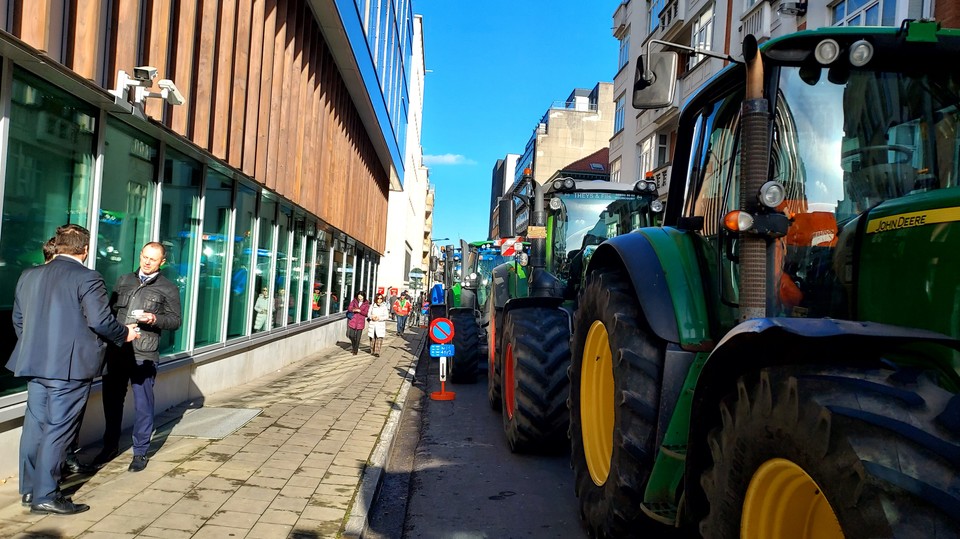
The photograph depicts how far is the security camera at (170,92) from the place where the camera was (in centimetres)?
589

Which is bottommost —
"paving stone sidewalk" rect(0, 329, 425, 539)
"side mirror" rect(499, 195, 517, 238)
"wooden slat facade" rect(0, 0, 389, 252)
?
"paving stone sidewalk" rect(0, 329, 425, 539)

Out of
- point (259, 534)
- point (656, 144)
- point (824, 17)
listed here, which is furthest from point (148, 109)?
point (656, 144)

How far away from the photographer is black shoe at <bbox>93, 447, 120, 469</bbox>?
A: 503 cm

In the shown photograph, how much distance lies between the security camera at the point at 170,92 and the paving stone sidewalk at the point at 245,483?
3.08 metres

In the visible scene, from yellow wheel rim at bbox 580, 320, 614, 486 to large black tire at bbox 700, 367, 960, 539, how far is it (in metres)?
1.81

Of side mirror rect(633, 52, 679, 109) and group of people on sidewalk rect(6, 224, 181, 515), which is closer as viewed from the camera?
side mirror rect(633, 52, 679, 109)

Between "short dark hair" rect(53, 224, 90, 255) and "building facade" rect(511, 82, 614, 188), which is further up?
"building facade" rect(511, 82, 614, 188)

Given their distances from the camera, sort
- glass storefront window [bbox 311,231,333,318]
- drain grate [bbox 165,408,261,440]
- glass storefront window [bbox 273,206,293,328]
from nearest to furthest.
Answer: drain grate [bbox 165,408,261,440] < glass storefront window [bbox 273,206,293,328] < glass storefront window [bbox 311,231,333,318]

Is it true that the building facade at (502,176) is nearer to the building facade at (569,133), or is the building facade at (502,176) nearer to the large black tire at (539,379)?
the building facade at (569,133)

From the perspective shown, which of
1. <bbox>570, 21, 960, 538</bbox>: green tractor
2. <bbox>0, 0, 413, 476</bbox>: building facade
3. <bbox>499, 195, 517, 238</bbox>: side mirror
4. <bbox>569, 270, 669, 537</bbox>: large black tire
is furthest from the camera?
<bbox>499, 195, 517, 238</bbox>: side mirror

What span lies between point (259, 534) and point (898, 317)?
3.51 metres

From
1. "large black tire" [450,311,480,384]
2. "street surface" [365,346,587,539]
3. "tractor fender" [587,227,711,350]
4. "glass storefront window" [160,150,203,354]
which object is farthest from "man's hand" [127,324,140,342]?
"large black tire" [450,311,480,384]

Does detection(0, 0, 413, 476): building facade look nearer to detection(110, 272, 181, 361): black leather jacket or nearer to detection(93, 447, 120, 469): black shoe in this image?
detection(93, 447, 120, 469): black shoe

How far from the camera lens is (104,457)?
5.09 meters
